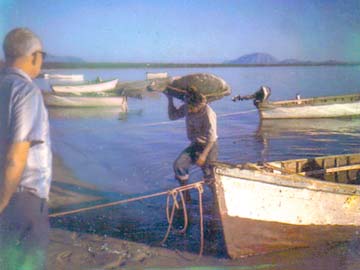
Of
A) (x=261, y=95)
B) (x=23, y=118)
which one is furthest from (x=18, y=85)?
(x=261, y=95)

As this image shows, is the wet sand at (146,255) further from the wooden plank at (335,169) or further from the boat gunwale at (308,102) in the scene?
the boat gunwale at (308,102)

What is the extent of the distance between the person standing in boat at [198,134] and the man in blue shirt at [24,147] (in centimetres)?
300

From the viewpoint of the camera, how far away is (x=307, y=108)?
17938 millimetres

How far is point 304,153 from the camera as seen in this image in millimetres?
11406

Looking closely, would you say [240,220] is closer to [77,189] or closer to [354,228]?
[354,228]

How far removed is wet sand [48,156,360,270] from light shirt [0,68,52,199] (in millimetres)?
2258

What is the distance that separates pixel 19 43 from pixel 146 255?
9.73ft

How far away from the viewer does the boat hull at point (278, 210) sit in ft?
14.6

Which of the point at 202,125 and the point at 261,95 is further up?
the point at 202,125

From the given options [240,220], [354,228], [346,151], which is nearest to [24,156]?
[240,220]

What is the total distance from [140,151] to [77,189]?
13.6 feet

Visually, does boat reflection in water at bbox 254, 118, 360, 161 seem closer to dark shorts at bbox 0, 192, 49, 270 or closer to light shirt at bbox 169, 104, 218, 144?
light shirt at bbox 169, 104, 218, 144

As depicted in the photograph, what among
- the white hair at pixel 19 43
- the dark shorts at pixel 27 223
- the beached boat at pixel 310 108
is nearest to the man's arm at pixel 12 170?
the dark shorts at pixel 27 223

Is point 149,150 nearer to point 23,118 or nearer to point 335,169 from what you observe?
point 335,169
